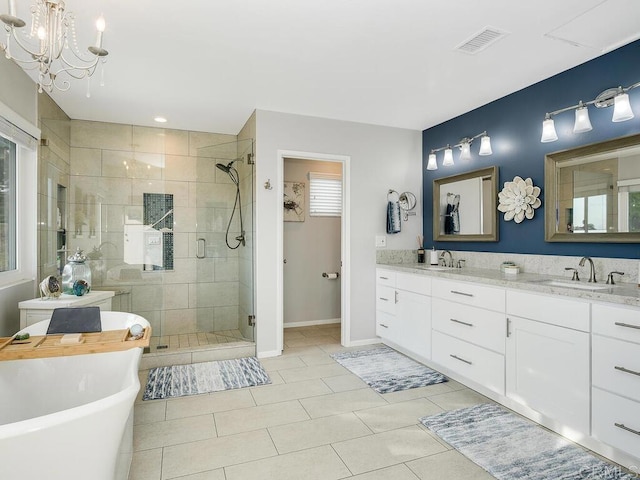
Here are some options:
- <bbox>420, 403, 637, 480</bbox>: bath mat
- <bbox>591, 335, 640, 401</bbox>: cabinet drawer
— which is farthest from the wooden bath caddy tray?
<bbox>591, 335, 640, 401</bbox>: cabinet drawer

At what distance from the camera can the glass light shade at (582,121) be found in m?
2.66

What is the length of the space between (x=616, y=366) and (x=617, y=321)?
242 millimetres

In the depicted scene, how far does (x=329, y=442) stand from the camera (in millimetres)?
2328

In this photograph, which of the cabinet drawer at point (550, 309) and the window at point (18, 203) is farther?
the window at point (18, 203)

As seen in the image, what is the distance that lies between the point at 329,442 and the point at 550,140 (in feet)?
9.05

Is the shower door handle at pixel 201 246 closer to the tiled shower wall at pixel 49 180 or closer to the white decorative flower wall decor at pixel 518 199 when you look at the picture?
the tiled shower wall at pixel 49 180

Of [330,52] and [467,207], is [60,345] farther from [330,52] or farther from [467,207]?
[467,207]

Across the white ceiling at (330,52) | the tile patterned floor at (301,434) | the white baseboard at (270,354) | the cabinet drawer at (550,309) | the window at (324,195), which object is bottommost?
the tile patterned floor at (301,434)

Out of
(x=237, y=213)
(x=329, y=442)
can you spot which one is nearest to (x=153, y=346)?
(x=237, y=213)

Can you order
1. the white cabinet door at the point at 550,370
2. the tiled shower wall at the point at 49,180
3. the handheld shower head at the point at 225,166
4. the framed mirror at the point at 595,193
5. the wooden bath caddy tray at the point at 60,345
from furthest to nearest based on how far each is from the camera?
the handheld shower head at the point at 225,166 → the tiled shower wall at the point at 49,180 → the framed mirror at the point at 595,193 → the white cabinet door at the point at 550,370 → the wooden bath caddy tray at the point at 60,345

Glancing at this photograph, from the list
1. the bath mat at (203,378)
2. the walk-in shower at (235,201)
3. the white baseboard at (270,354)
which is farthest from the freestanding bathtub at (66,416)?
the walk-in shower at (235,201)

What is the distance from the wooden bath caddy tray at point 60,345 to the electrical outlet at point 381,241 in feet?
9.28

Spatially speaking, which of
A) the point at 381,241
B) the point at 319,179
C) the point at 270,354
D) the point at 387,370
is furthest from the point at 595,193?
the point at 319,179

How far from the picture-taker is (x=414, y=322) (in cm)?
368
